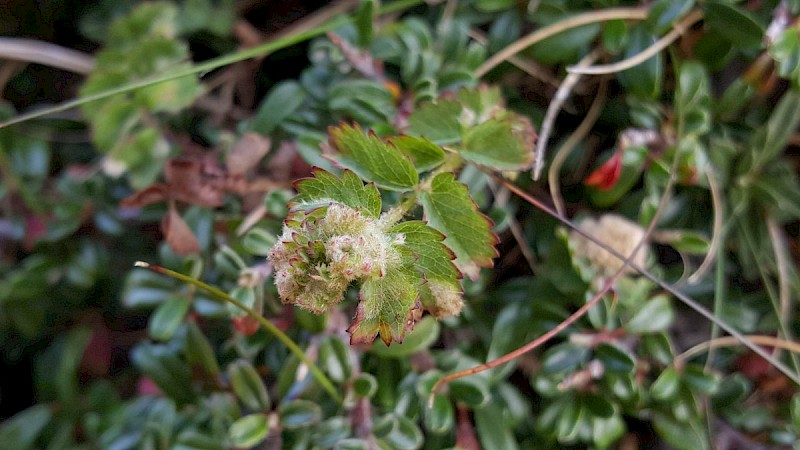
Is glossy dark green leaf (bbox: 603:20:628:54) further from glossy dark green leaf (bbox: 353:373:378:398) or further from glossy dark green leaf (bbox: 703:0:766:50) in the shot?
glossy dark green leaf (bbox: 353:373:378:398)

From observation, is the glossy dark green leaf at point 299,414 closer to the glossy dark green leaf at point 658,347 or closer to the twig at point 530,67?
the glossy dark green leaf at point 658,347

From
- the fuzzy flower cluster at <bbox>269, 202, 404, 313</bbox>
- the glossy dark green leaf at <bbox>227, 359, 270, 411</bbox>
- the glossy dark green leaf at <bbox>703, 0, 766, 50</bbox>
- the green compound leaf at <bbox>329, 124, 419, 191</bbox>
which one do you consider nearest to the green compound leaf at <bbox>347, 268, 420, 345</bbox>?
the fuzzy flower cluster at <bbox>269, 202, 404, 313</bbox>

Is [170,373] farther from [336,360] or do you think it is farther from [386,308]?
[386,308]

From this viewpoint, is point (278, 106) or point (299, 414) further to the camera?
point (278, 106)

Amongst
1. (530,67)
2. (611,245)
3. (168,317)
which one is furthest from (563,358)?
(168,317)

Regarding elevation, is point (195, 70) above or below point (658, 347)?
above

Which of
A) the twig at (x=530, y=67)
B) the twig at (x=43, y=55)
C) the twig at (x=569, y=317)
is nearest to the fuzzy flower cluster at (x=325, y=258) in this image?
the twig at (x=569, y=317)
